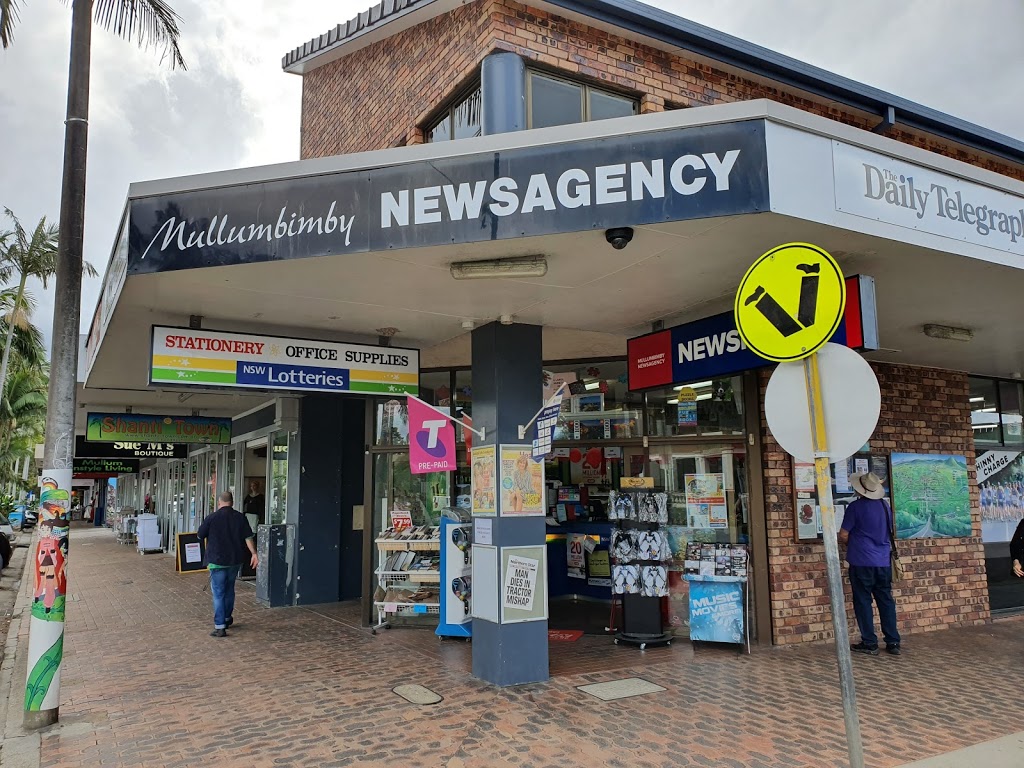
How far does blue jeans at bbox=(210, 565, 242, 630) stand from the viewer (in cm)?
895

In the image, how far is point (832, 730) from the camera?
17.5 ft

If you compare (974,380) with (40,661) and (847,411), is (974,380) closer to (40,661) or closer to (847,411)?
(847,411)

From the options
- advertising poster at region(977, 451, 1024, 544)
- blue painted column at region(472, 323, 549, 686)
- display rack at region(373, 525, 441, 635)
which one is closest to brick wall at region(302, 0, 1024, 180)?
blue painted column at region(472, 323, 549, 686)

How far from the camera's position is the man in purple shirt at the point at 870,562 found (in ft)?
25.2

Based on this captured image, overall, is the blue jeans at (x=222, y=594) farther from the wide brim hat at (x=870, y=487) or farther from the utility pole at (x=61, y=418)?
the wide brim hat at (x=870, y=487)

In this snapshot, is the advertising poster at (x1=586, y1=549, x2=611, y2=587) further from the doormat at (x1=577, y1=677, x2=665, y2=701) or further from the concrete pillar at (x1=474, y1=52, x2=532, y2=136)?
the concrete pillar at (x1=474, y1=52, x2=532, y2=136)

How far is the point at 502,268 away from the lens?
5.52m

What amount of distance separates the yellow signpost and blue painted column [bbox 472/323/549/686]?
10.9 feet

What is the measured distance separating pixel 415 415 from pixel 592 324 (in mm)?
2101

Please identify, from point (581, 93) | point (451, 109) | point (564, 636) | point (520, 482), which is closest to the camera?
point (520, 482)

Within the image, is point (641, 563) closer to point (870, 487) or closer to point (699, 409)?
point (699, 409)

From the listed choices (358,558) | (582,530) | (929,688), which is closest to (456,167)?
(929,688)

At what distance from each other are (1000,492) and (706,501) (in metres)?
5.57

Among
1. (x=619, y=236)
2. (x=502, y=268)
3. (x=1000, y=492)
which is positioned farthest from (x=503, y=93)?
(x=1000, y=492)
